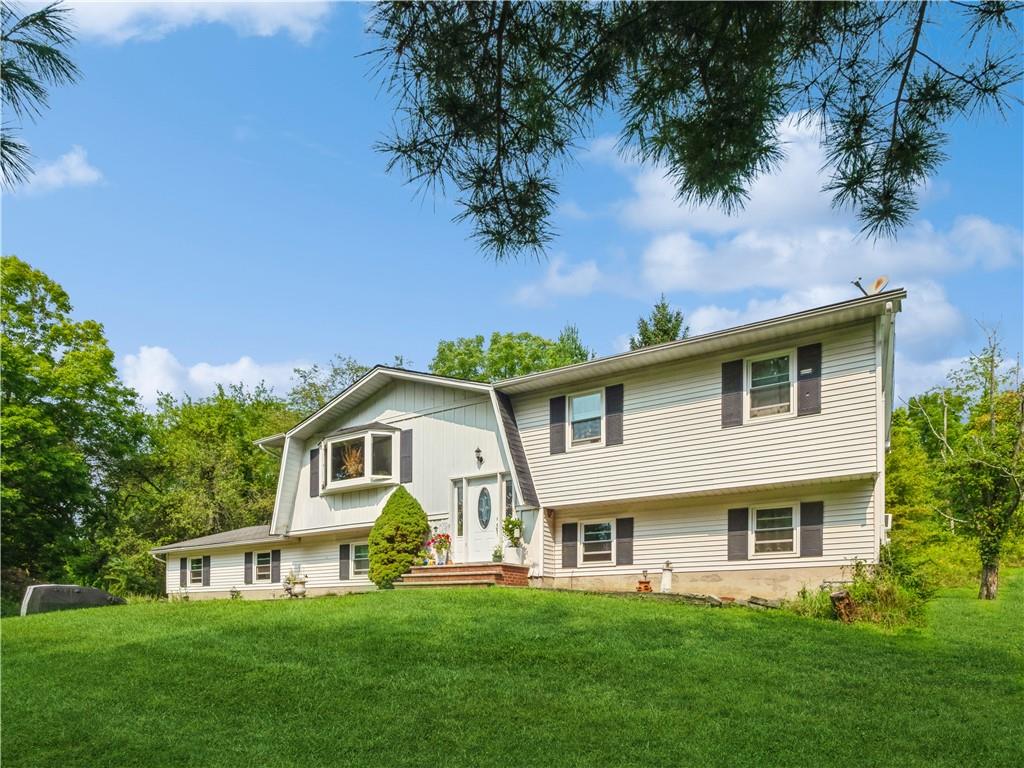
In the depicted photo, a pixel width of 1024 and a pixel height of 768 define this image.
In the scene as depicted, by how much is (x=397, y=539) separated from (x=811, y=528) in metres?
9.12

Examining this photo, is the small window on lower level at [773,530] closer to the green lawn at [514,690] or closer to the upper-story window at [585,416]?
the green lawn at [514,690]

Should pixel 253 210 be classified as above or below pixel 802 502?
above

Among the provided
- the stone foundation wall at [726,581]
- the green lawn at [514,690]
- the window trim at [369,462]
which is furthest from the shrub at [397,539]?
the green lawn at [514,690]

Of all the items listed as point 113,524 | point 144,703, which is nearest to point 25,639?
point 144,703

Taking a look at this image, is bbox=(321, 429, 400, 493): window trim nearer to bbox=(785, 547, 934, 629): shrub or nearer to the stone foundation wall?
the stone foundation wall

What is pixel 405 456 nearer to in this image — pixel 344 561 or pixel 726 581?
pixel 344 561

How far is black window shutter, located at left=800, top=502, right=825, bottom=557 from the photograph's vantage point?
52.1ft

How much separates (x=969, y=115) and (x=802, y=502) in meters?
11.9

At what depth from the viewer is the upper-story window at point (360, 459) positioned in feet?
71.8

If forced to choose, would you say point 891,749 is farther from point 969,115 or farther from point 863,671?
point 969,115

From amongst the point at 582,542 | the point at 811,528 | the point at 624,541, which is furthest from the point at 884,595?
the point at 582,542

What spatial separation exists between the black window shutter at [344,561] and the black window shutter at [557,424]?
7381 millimetres

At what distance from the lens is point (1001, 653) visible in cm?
1136

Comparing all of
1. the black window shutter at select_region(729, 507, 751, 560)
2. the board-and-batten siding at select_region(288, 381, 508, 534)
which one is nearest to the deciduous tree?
the board-and-batten siding at select_region(288, 381, 508, 534)
